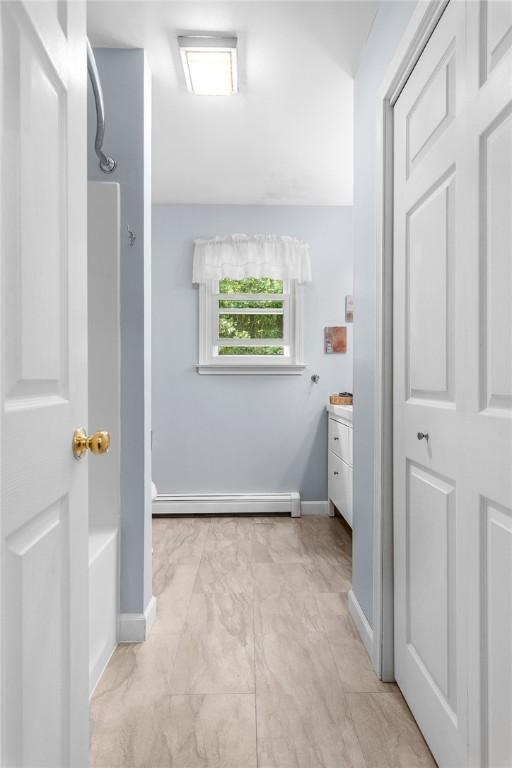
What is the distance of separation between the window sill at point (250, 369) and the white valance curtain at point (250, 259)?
662 millimetres

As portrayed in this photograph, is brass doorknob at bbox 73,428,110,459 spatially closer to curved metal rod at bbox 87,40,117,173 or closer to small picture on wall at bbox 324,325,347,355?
curved metal rod at bbox 87,40,117,173

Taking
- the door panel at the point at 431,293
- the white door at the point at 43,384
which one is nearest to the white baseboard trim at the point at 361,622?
the door panel at the point at 431,293

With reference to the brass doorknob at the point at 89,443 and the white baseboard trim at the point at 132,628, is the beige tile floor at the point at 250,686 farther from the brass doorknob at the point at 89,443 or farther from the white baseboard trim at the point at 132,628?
the brass doorknob at the point at 89,443

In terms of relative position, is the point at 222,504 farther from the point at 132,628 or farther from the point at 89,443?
the point at 89,443

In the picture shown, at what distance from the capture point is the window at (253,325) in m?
3.90

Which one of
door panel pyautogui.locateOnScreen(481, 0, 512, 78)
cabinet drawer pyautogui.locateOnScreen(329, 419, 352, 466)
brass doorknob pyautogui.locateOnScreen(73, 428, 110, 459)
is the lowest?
cabinet drawer pyautogui.locateOnScreen(329, 419, 352, 466)

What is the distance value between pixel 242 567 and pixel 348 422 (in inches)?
43.1

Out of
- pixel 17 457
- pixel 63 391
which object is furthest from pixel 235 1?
pixel 17 457

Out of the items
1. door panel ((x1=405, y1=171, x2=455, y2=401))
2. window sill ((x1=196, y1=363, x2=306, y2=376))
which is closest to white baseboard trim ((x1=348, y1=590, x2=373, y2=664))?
door panel ((x1=405, y1=171, x2=455, y2=401))

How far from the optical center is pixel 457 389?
1.18 metres

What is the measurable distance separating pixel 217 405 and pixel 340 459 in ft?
3.52

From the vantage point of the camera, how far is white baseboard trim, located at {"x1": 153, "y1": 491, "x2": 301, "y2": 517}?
12.4 feet

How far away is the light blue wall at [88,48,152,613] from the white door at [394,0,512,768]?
102cm

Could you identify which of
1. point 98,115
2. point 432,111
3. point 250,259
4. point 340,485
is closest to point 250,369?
point 250,259
